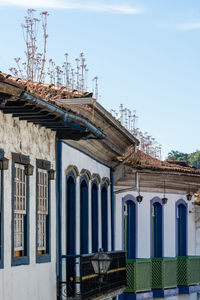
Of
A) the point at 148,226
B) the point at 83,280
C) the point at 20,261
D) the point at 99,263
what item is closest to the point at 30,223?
the point at 20,261

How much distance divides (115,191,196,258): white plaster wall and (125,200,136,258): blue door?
0.88 feet

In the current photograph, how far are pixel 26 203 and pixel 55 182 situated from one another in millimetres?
2148

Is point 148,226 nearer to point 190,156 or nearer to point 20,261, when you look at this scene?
point 20,261

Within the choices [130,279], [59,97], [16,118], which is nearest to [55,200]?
[59,97]

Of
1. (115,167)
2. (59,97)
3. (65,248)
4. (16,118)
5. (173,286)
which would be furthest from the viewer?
(173,286)

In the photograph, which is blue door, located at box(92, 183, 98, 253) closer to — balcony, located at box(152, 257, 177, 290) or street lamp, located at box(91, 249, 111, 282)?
street lamp, located at box(91, 249, 111, 282)

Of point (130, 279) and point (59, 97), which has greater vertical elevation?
point (59, 97)

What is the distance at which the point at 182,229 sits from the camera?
34906 millimetres

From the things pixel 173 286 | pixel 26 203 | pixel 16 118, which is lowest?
pixel 173 286

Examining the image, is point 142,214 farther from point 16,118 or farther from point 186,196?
point 16,118

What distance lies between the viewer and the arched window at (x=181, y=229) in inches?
1367

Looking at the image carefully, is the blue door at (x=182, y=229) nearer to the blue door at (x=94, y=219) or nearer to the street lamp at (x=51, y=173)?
the blue door at (x=94, y=219)

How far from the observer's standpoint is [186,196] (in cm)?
3466

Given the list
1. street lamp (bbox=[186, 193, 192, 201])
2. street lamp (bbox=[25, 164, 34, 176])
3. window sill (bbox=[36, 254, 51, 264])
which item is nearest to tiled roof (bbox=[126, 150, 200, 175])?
street lamp (bbox=[186, 193, 192, 201])
